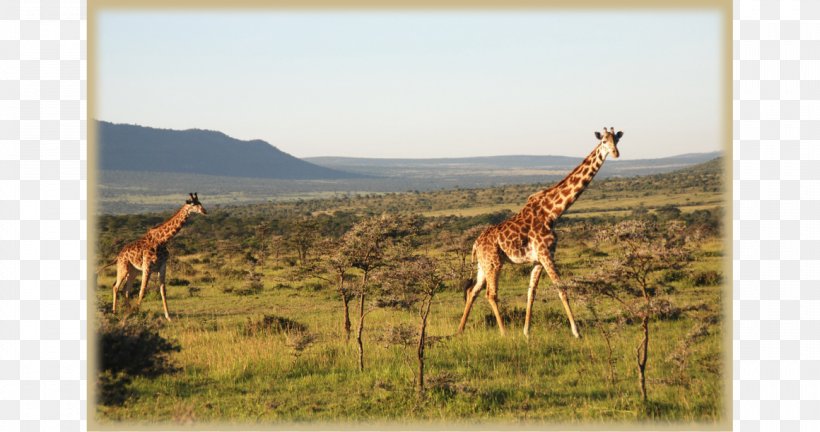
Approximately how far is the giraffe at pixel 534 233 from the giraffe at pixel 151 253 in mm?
7785

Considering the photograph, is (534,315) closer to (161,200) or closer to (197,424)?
(197,424)

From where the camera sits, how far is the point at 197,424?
9.90 meters

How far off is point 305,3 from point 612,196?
262 ft

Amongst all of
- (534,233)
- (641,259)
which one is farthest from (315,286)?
(641,259)

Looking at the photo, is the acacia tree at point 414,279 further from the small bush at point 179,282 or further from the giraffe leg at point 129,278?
the small bush at point 179,282

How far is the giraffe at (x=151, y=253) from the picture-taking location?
65.9 ft

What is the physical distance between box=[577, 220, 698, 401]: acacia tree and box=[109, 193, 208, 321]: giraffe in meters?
11.7

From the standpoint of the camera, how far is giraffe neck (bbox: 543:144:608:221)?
15.4 metres

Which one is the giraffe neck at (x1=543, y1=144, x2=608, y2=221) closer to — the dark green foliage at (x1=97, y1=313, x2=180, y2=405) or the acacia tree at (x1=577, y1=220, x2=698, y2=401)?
the acacia tree at (x1=577, y1=220, x2=698, y2=401)

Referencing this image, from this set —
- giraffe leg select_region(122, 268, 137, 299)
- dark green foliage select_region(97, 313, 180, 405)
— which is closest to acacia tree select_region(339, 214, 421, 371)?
dark green foliage select_region(97, 313, 180, 405)

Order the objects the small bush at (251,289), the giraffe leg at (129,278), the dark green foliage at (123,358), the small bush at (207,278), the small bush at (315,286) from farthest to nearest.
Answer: the small bush at (207,278)
the small bush at (315,286)
the small bush at (251,289)
the giraffe leg at (129,278)
the dark green foliage at (123,358)

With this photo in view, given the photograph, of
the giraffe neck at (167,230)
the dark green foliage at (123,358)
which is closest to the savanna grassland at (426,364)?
the dark green foliage at (123,358)

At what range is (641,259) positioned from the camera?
1076cm

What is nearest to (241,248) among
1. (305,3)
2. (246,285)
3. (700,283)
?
(246,285)
